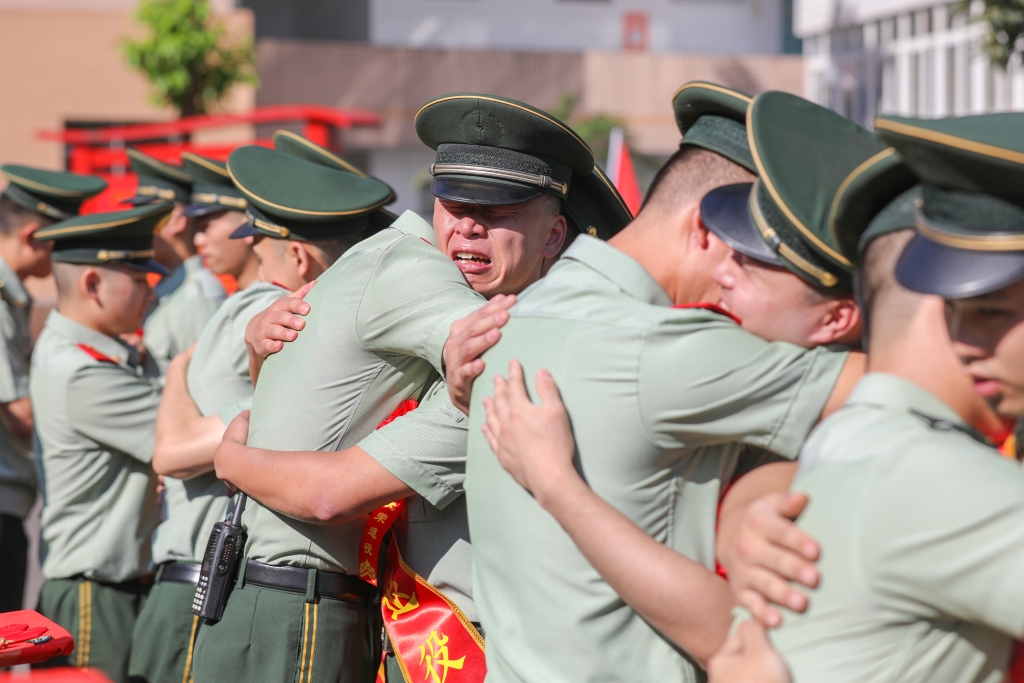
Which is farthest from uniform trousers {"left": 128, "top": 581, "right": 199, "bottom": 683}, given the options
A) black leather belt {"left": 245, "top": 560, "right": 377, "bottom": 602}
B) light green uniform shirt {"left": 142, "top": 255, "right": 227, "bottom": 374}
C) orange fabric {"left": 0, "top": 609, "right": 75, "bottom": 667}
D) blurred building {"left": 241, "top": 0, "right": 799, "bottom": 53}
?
blurred building {"left": 241, "top": 0, "right": 799, "bottom": 53}

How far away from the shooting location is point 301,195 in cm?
320

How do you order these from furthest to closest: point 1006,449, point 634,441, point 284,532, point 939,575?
point 284,532 → point 1006,449 → point 634,441 → point 939,575

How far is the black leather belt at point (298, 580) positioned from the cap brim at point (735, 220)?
141 centimetres

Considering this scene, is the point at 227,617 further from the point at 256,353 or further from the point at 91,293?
the point at 91,293

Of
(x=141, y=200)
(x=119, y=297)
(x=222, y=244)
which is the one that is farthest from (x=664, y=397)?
(x=141, y=200)

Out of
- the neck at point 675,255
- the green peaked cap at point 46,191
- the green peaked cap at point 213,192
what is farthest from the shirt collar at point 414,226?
the green peaked cap at point 46,191

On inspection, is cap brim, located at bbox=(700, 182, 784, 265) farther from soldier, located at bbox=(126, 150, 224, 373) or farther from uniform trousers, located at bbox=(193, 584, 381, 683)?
soldier, located at bbox=(126, 150, 224, 373)

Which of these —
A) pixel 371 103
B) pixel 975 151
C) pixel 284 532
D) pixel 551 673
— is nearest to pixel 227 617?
Answer: pixel 284 532

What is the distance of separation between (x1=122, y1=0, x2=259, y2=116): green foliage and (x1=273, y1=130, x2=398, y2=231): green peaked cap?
1225 centimetres

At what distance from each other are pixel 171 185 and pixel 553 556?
5.58 m

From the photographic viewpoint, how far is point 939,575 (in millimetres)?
1268

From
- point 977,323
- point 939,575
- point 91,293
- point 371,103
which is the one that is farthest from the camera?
point 371,103

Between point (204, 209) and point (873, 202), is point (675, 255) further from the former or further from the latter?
point (204, 209)

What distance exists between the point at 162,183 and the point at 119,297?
260 cm
